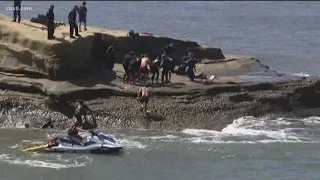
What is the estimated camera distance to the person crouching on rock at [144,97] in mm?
31922

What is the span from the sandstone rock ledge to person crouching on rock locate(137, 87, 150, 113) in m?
0.42

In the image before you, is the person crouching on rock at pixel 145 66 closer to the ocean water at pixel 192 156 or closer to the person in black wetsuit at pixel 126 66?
the person in black wetsuit at pixel 126 66

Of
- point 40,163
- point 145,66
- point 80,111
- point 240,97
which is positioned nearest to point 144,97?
point 80,111

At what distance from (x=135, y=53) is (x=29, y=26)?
5260 millimetres

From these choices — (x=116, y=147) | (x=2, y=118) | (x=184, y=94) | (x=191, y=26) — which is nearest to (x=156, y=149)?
(x=116, y=147)

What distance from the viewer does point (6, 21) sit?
3656 cm

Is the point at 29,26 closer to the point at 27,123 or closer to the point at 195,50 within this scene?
the point at 27,123

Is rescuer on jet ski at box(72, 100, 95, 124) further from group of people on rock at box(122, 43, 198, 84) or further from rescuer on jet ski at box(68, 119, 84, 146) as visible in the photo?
group of people on rock at box(122, 43, 198, 84)

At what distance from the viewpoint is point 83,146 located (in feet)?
93.5

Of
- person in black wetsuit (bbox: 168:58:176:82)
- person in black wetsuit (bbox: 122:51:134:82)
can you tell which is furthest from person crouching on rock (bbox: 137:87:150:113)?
person in black wetsuit (bbox: 168:58:176:82)

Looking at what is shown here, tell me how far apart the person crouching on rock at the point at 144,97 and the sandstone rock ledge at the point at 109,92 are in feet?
1.38

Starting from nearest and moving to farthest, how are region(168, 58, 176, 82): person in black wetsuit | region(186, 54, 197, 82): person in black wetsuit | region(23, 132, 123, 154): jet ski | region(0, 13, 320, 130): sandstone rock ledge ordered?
region(23, 132, 123, 154): jet ski < region(0, 13, 320, 130): sandstone rock ledge < region(168, 58, 176, 82): person in black wetsuit < region(186, 54, 197, 82): person in black wetsuit

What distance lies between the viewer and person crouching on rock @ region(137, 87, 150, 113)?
3192 centimetres

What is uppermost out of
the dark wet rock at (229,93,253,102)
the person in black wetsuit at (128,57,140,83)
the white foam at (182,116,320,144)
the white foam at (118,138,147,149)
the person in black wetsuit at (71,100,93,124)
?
the person in black wetsuit at (128,57,140,83)
